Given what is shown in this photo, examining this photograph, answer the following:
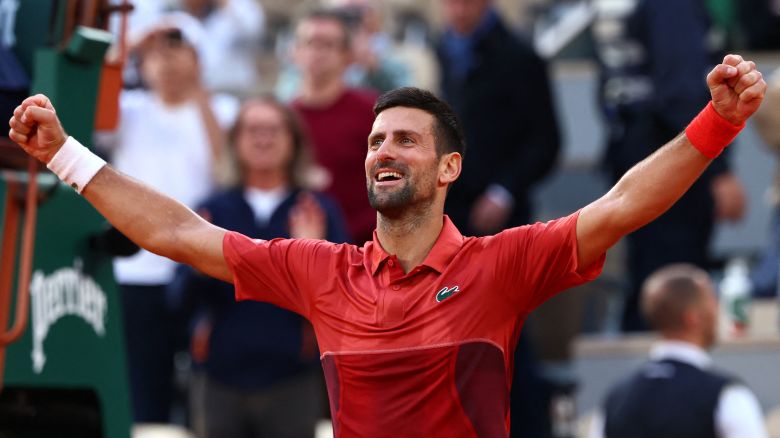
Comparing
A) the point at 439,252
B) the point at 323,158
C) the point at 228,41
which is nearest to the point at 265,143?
the point at 323,158

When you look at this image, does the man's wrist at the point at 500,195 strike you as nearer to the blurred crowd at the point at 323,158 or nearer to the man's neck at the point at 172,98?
the blurred crowd at the point at 323,158

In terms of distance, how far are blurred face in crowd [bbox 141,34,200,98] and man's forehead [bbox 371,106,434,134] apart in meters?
4.13

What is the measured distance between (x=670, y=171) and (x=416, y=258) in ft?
2.68

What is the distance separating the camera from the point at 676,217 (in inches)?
386

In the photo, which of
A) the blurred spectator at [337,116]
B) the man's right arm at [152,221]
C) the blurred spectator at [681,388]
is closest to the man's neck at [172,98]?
the blurred spectator at [337,116]

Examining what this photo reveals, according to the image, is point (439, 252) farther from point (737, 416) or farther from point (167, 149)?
point (167, 149)

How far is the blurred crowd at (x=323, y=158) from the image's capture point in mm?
7938

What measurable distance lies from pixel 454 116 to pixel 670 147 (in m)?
0.73

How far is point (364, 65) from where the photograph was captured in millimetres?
10391

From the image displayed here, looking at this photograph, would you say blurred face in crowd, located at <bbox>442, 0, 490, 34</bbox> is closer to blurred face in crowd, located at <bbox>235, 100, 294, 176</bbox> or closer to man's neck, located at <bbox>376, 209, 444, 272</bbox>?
blurred face in crowd, located at <bbox>235, 100, 294, 176</bbox>

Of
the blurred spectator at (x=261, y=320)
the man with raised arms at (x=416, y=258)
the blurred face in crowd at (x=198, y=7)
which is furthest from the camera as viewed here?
the blurred face in crowd at (x=198, y=7)

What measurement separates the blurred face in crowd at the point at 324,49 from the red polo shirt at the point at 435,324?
13.7ft

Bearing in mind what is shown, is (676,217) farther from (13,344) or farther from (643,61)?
(13,344)

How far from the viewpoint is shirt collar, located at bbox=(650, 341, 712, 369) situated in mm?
7441
